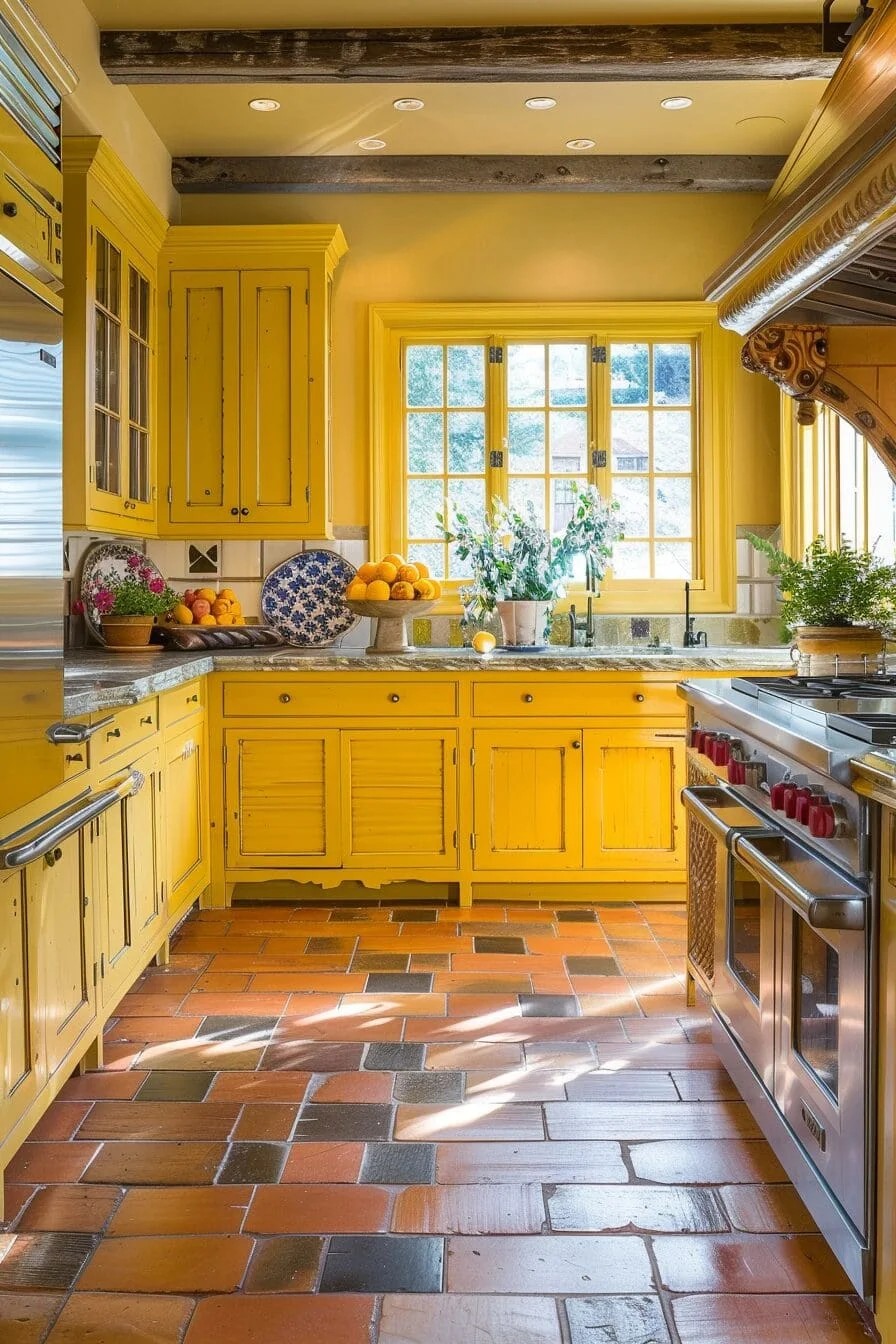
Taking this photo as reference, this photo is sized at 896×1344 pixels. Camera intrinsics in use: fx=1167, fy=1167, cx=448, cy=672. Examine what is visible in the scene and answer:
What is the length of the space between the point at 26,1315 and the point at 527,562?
3.38 m

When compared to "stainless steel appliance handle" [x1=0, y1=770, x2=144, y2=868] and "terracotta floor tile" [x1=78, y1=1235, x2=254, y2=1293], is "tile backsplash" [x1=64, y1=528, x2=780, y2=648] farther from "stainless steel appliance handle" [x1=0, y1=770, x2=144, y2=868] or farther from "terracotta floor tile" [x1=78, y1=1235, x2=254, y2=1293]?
"terracotta floor tile" [x1=78, y1=1235, x2=254, y2=1293]

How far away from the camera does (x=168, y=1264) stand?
205cm

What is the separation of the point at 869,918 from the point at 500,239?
13.4 ft

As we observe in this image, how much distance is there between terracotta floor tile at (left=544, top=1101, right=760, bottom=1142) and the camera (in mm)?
2535

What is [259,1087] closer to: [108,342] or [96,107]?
[108,342]

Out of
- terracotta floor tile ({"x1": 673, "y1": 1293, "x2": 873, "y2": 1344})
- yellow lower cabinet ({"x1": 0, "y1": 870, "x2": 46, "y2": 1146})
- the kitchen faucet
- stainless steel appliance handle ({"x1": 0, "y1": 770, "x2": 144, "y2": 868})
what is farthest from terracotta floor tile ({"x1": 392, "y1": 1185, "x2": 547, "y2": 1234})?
the kitchen faucet

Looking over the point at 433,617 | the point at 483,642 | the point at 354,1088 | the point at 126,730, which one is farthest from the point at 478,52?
the point at 354,1088

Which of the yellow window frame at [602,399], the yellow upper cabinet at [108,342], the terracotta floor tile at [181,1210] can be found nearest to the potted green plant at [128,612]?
the yellow upper cabinet at [108,342]

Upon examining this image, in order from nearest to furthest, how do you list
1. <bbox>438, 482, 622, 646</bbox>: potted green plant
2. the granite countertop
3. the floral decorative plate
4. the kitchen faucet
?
the granite countertop < the floral decorative plate < <bbox>438, 482, 622, 646</bbox>: potted green plant < the kitchen faucet

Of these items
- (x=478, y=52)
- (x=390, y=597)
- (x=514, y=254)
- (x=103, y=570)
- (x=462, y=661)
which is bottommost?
(x=462, y=661)

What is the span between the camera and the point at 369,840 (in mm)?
4398

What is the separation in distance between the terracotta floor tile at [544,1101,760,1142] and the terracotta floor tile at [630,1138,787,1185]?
0.04m

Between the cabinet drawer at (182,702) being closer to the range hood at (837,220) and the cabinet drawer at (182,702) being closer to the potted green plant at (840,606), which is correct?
the potted green plant at (840,606)

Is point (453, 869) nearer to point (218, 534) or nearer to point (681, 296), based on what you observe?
point (218, 534)
